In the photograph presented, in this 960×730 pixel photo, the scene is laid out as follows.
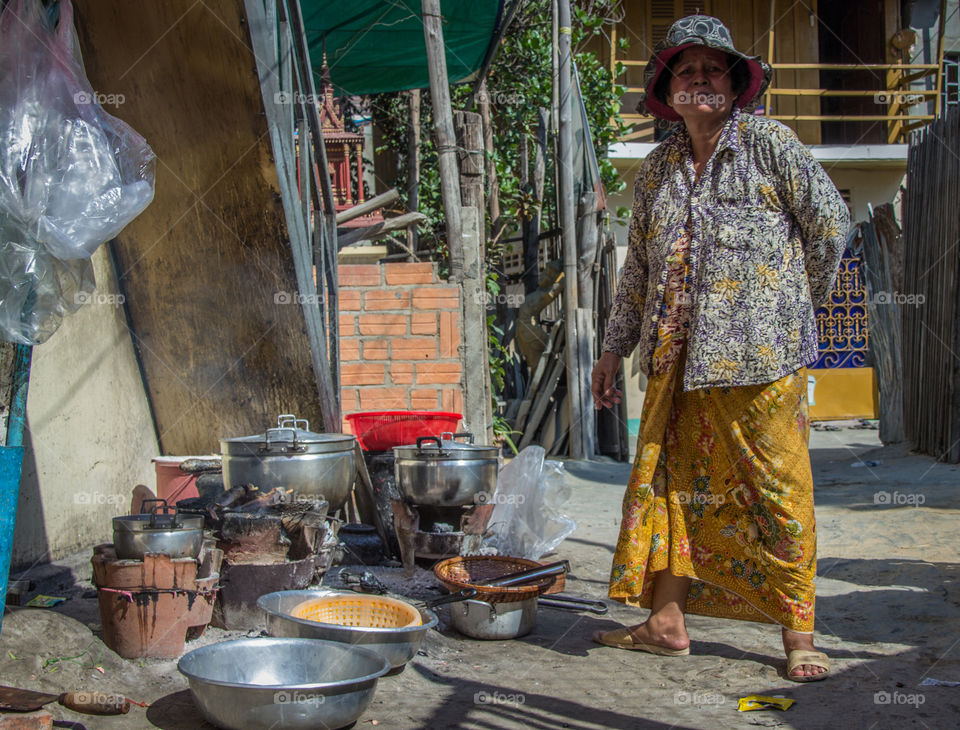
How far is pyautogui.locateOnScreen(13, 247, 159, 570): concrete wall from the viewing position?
3373 millimetres

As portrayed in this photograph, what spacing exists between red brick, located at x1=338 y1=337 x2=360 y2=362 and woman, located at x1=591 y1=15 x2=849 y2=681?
274cm

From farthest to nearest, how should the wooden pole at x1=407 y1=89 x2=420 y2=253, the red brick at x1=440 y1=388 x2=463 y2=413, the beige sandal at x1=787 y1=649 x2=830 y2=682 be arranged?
the wooden pole at x1=407 y1=89 x2=420 y2=253
the red brick at x1=440 y1=388 x2=463 y2=413
the beige sandal at x1=787 y1=649 x2=830 y2=682

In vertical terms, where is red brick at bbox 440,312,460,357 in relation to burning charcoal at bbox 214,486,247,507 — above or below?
above

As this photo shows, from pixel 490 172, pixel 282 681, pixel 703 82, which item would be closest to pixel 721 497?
pixel 703 82

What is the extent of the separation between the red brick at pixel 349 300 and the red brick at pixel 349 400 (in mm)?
483

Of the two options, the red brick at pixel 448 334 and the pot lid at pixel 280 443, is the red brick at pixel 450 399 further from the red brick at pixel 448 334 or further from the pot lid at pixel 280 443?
the pot lid at pixel 280 443

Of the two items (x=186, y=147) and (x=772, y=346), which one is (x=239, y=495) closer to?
(x=186, y=147)

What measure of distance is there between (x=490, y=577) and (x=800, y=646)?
124 cm

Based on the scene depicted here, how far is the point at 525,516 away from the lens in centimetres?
443

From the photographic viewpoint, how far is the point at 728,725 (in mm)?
2119

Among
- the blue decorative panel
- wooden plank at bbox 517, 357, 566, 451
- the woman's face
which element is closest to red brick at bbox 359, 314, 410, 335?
the woman's face

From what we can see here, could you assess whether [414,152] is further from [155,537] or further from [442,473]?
[155,537]

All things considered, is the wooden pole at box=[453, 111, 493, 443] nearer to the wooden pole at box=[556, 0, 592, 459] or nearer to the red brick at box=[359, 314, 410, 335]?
the red brick at box=[359, 314, 410, 335]

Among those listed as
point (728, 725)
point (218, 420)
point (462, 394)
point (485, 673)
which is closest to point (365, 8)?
point (462, 394)
